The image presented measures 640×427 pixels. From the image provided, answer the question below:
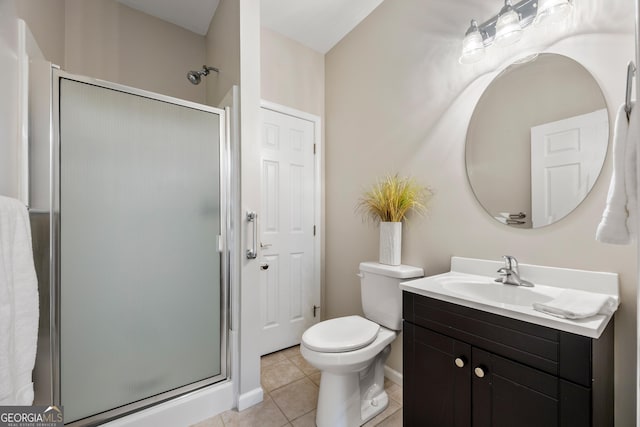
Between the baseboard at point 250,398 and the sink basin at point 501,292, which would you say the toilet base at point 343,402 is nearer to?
the baseboard at point 250,398

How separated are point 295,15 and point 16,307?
2.28 meters

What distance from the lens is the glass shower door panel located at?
3.97 ft

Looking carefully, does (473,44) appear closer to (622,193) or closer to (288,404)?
(622,193)

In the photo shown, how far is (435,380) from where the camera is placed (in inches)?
43.8

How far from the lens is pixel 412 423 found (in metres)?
1.20

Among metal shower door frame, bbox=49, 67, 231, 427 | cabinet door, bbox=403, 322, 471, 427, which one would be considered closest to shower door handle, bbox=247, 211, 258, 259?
metal shower door frame, bbox=49, 67, 231, 427

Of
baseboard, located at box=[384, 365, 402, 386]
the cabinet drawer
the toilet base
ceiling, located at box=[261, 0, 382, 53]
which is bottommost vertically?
baseboard, located at box=[384, 365, 402, 386]

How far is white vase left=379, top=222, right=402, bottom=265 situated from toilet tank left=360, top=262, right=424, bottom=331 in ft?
0.14

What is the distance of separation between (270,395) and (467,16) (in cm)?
247

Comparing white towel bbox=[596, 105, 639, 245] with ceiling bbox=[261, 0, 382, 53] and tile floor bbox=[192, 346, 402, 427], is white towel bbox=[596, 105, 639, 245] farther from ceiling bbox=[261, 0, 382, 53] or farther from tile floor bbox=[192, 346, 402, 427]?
ceiling bbox=[261, 0, 382, 53]

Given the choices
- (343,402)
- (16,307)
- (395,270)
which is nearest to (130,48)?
(16,307)

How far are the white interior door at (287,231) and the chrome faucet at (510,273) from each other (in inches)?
58.0

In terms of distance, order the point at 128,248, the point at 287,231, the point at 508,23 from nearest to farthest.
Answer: the point at 508,23 → the point at 128,248 → the point at 287,231

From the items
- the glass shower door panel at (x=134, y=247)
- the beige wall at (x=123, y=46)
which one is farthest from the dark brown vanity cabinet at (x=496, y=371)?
the beige wall at (x=123, y=46)
